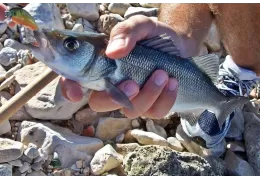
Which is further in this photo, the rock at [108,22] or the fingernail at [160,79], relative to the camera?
the rock at [108,22]

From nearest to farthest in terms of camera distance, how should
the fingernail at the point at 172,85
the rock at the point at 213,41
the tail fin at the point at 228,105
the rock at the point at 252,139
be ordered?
1. the fingernail at the point at 172,85
2. the tail fin at the point at 228,105
3. the rock at the point at 252,139
4. the rock at the point at 213,41

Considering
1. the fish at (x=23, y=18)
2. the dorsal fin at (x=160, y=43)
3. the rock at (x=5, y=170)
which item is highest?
the fish at (x=23, y=18)

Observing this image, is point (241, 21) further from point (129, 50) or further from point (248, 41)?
point (129, 50)

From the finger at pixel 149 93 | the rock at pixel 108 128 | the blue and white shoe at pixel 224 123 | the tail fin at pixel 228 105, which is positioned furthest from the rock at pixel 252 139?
the finger at pixel 149 93

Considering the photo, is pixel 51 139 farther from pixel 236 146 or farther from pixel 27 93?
pixel 236 146

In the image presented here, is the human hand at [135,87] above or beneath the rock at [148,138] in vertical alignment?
above

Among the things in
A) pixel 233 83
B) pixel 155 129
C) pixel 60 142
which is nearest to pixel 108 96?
pixel 60 142

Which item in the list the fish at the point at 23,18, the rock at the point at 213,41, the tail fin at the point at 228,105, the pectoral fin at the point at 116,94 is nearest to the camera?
the fish at the point at 23,18

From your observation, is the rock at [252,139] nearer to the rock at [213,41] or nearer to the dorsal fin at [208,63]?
the rock at [213,41]
